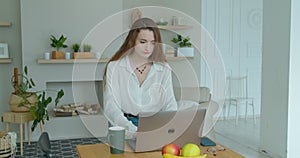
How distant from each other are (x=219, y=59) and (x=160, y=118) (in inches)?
159

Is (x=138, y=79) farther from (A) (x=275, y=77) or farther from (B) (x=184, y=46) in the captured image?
(B) (x=184, y=46)

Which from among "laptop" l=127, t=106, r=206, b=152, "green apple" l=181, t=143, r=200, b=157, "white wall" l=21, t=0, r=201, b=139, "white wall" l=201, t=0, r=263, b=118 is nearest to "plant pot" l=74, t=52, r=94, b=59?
"white wall" l=21, t=0, r=201, b=139

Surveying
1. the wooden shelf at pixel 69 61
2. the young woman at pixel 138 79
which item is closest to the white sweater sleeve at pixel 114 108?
the young woman at pixel 138 79

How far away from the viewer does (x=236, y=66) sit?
5316 millimetres

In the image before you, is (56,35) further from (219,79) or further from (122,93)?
(122,93)

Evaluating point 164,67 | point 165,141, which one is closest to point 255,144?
point 164,67

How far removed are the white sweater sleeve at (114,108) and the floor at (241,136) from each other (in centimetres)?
237

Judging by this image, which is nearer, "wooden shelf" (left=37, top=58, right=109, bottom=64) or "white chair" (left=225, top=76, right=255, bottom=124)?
"wooden shelf" (left=37, top=58, right=109, bottom=64)

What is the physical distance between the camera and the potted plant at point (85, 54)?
4.48 metres

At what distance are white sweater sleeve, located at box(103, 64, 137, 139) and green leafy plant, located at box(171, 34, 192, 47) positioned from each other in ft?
10.9

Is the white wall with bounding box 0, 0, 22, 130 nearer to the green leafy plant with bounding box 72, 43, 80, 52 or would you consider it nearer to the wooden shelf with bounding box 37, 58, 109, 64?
the wooden shelf with bounding box 37, 58, 109, 64

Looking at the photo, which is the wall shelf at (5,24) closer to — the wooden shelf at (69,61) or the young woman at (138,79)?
the wooden shelf at (69,61)

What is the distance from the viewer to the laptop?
5.09 ft

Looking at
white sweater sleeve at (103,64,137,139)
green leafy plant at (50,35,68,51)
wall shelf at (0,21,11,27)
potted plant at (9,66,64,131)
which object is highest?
wall shelf at (0,21,11,27)
